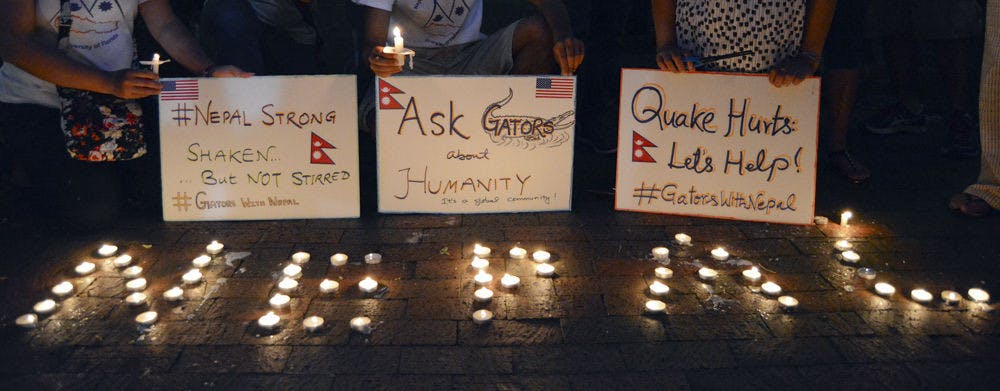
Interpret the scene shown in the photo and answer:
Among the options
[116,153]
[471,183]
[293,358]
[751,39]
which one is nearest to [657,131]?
[751,39]

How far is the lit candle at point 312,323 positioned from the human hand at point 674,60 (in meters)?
2.16

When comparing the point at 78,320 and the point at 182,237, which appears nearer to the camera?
the point at 78,320

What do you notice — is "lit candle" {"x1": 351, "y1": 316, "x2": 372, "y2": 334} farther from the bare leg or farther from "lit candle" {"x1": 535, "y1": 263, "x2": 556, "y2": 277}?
the bare leg

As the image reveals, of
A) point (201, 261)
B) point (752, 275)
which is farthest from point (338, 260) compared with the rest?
point (752, 275)

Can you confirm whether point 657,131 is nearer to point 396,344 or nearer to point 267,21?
point 396,344

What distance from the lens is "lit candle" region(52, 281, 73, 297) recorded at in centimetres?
300

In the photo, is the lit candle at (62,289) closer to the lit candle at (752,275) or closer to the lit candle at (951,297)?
the lit candle at (752,275)

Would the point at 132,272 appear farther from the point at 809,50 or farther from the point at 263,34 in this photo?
the point at 809,50

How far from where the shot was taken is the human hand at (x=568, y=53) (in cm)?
396

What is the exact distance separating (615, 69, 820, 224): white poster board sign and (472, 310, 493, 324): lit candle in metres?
1.43

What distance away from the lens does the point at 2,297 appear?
303 cm

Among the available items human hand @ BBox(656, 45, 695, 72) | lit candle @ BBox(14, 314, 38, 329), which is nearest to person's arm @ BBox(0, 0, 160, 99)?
lit candle @ BBox(14, 314, 38, 329)

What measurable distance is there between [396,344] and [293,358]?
13.5 inches

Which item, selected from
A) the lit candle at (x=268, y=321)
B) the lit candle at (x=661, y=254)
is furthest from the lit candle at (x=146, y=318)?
the lit candle at (x=661, y=254)
